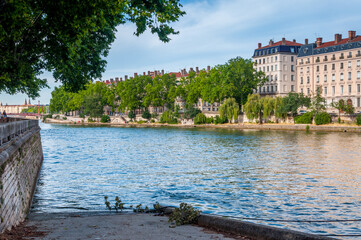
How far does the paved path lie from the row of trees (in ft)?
277

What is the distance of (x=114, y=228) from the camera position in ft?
36.6

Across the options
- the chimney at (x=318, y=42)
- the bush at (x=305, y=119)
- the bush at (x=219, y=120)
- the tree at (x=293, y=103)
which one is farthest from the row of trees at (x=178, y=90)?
the bush at (x=305, y=119)

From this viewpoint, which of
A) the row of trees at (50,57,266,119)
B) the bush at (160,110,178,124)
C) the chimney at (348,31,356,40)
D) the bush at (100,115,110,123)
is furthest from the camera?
the bush at (100,115,110,123)

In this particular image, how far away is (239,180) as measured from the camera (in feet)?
77.4

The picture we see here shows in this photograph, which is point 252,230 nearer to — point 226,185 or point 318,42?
point 226,185

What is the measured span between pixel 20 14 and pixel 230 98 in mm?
88335

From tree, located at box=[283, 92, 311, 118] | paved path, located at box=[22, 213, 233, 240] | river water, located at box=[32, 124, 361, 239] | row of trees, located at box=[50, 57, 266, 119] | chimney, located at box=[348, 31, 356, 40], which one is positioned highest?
chimney, located at box=[348, 31, 356, 40]

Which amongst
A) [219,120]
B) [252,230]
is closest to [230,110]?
[219,120]

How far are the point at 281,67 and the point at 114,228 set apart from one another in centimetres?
11070

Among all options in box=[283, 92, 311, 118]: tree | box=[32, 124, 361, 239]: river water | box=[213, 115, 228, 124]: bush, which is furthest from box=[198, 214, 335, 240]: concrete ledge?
box=[213, 115, 228, 124]: bush

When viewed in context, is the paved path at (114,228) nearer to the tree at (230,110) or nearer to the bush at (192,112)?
the tree at (230,110)

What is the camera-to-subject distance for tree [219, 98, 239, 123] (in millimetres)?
95562

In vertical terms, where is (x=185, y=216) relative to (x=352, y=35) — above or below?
below

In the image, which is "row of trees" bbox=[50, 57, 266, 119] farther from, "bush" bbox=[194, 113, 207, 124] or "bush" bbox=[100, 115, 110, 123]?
"bush" bbox=[194, 113, 207, 124]
